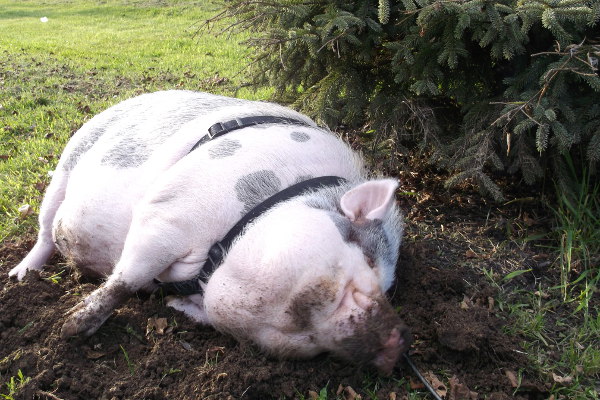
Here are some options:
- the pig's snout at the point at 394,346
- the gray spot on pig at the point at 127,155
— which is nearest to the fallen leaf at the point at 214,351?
the pig's snout at the point at 394,346

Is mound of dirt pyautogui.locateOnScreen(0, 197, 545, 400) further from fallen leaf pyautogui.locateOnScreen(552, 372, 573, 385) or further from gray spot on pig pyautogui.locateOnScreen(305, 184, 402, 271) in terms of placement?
gray spot on pig pyautogui.locateOnScreen(305, 184, 402, 271)

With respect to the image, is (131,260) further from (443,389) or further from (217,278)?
(443,389)

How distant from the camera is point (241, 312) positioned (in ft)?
7.68

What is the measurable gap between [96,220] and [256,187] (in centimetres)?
103

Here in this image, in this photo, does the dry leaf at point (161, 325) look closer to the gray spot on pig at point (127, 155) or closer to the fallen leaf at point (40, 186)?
the gray spot on pig at point (127, 155)

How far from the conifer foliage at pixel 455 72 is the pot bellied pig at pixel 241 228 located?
774mm

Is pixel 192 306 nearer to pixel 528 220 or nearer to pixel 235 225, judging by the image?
pixel 235 225

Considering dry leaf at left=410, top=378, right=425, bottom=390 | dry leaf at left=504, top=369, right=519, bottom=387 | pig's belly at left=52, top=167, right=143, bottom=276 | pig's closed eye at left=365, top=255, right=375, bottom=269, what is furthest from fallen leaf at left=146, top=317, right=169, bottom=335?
dry leaf at left=504, top=369, right=519, bottom=387

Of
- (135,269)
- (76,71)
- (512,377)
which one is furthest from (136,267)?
(76,71)

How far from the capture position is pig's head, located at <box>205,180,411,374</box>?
2197 mm

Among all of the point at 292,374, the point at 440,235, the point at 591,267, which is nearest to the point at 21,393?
the point at 292,374

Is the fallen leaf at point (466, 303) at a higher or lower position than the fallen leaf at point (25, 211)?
lower

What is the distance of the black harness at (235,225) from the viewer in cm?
251

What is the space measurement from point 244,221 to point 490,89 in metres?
2.01
